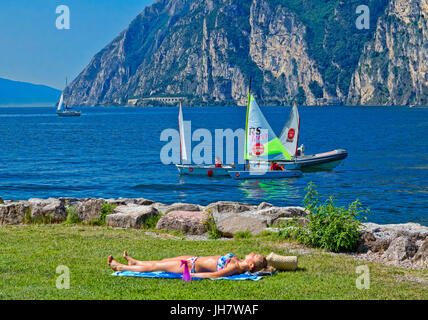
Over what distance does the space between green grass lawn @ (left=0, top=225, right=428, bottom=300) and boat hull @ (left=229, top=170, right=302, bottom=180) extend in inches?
1330

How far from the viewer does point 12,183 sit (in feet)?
154

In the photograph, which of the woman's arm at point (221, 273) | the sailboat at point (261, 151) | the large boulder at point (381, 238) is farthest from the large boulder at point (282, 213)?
the sailboat at point (261, 151)

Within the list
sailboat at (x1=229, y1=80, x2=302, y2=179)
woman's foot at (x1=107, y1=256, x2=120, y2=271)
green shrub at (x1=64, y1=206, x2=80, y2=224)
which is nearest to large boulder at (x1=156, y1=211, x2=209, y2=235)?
green shrub at (x1=64, y1=206, x2=80, y2=224)

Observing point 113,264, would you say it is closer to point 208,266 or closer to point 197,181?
point 208,266

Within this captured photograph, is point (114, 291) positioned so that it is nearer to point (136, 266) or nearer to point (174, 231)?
point (136, 266)

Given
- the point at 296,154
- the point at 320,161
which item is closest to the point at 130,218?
the point at 320,161

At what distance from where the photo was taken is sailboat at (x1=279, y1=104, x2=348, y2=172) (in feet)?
176

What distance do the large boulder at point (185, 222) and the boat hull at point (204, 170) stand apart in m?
33.2

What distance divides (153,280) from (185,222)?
5.86 m

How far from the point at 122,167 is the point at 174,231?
4391cm

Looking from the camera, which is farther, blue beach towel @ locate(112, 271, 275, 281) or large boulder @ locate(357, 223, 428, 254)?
large boulder @ locate(357, 223, 428, 254)

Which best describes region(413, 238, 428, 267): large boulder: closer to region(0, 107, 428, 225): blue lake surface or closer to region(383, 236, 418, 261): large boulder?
region(383, 236, 418, 261): large boulder

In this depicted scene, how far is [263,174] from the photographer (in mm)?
50062
